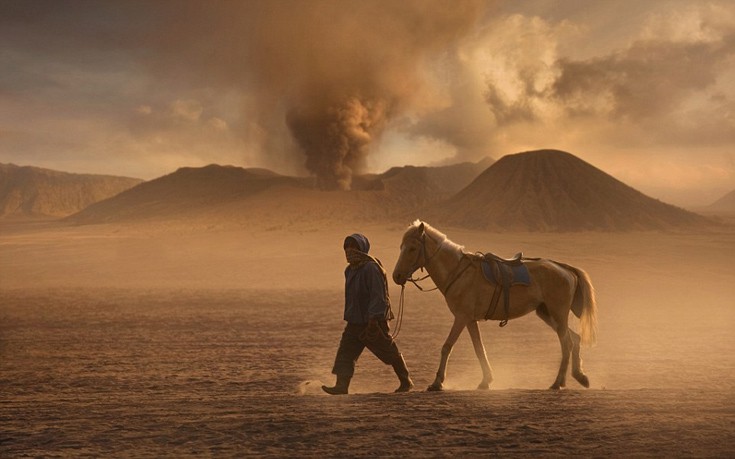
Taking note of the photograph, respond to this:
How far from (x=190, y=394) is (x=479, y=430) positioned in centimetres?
400

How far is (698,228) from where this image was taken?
5328cm

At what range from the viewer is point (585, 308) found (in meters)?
6.91

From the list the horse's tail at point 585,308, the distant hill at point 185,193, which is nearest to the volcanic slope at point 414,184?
the distant hill at point 185,193

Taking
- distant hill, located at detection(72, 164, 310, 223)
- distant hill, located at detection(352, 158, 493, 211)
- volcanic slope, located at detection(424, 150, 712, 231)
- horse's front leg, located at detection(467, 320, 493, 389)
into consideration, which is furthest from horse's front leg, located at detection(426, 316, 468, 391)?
distant hill, located at detection(72, 164, 310, 223)

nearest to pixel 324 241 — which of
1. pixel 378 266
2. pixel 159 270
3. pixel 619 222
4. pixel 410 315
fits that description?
pixel 159 270

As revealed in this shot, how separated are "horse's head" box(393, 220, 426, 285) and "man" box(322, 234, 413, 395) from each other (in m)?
0.26

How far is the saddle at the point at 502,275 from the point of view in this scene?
6.49 metres

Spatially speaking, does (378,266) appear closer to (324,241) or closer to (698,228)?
(324,241)

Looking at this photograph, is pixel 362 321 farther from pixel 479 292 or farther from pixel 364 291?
pixel 479 292

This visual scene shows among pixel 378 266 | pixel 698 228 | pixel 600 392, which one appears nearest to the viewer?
pixel 600 392

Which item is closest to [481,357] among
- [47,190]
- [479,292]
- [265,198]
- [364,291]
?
[479,292]

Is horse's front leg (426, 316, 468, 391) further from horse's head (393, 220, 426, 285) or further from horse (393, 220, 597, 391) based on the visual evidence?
horse's head (393, 220, 426, 285)

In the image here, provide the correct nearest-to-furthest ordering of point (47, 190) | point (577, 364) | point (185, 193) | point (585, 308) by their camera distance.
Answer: point (577, 364)
point (585, 308)
point (185, 193)
point (47, 190)

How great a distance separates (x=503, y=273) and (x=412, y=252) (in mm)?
1138
